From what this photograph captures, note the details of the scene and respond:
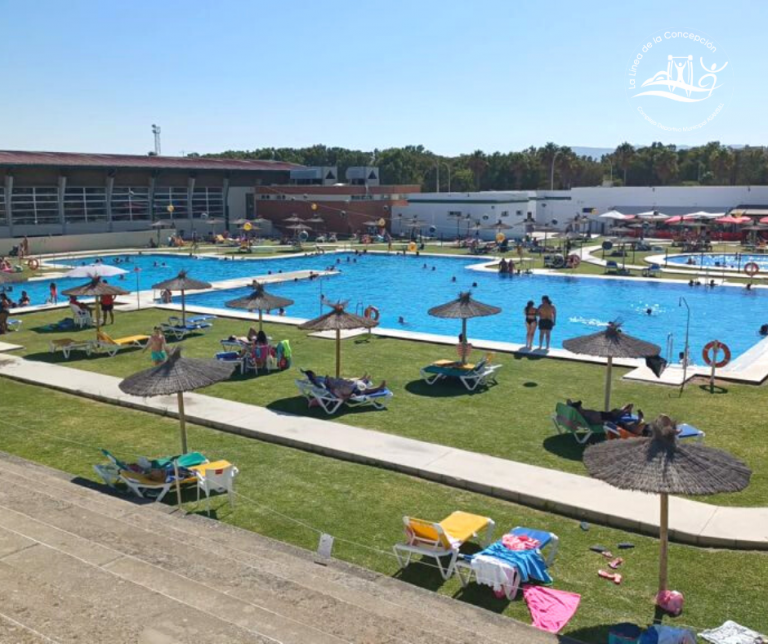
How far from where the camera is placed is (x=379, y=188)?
206 ft

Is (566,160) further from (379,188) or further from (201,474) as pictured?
(201,474)

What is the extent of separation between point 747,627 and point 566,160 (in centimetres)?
8250

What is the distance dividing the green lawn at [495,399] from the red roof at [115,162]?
114ft

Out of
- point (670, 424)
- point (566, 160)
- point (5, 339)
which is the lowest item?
point (5, 339)

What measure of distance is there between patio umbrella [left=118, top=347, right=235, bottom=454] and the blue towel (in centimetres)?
513

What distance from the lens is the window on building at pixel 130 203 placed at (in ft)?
192

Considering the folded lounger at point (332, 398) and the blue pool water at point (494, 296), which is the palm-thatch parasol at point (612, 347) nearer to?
the folded lounger at point (332, 398)

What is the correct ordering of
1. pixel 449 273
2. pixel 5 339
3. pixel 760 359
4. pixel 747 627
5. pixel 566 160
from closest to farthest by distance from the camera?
pixel 747 627, pixel 760 359, pixel 5 339, pixel 449 273, pixel 566 160

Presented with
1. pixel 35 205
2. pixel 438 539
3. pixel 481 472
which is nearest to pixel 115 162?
pixel 35 205

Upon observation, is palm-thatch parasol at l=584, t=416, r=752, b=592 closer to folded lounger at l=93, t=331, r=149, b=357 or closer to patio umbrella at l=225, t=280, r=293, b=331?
patio umbrella at l=225, t=280, r=293, b=331

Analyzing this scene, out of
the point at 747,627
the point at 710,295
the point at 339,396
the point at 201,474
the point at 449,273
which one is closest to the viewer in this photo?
the point at 747,627

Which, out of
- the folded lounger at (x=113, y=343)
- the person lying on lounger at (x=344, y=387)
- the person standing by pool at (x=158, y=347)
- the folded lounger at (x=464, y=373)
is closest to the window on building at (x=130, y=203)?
the folded lounger at (x=113, y=343)

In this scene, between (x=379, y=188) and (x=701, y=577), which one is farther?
(x=379, y=188)

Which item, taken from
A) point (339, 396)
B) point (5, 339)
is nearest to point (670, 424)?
point (339, 396)
